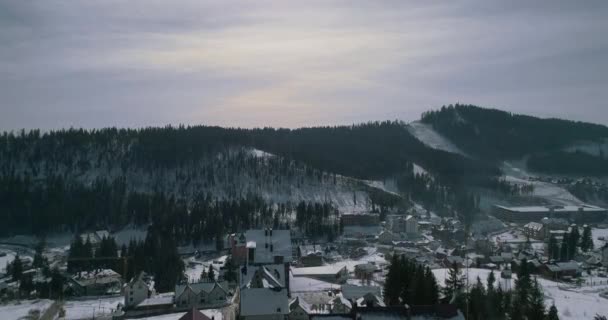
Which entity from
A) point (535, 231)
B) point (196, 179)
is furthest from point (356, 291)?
point (196, 179)

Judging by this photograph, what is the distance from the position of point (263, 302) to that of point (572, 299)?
25.7 meters

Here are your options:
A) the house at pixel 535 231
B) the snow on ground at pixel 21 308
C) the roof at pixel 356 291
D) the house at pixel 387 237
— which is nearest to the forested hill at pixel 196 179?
the house at pixel 387 237

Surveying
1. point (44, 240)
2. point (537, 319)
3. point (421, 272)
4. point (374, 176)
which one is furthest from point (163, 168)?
point (537, 319)

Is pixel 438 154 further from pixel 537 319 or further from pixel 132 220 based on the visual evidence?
pixel 537 319

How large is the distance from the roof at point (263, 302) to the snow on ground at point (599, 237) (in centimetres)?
6826

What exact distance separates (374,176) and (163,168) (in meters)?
56.8

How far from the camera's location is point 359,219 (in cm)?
9625

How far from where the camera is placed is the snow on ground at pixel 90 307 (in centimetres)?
4716

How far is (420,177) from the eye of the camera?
465ft

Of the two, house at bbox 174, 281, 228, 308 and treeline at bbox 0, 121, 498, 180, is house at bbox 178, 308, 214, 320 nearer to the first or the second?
house at bbox 174, 281, 228, 308

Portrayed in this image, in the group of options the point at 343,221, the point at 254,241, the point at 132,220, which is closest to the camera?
the point at 254,241

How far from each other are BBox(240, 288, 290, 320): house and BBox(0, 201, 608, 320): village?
0.07 m

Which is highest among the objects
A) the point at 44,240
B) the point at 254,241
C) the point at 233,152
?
the point at 233,152

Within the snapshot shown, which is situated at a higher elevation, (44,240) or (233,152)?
(233,152)
